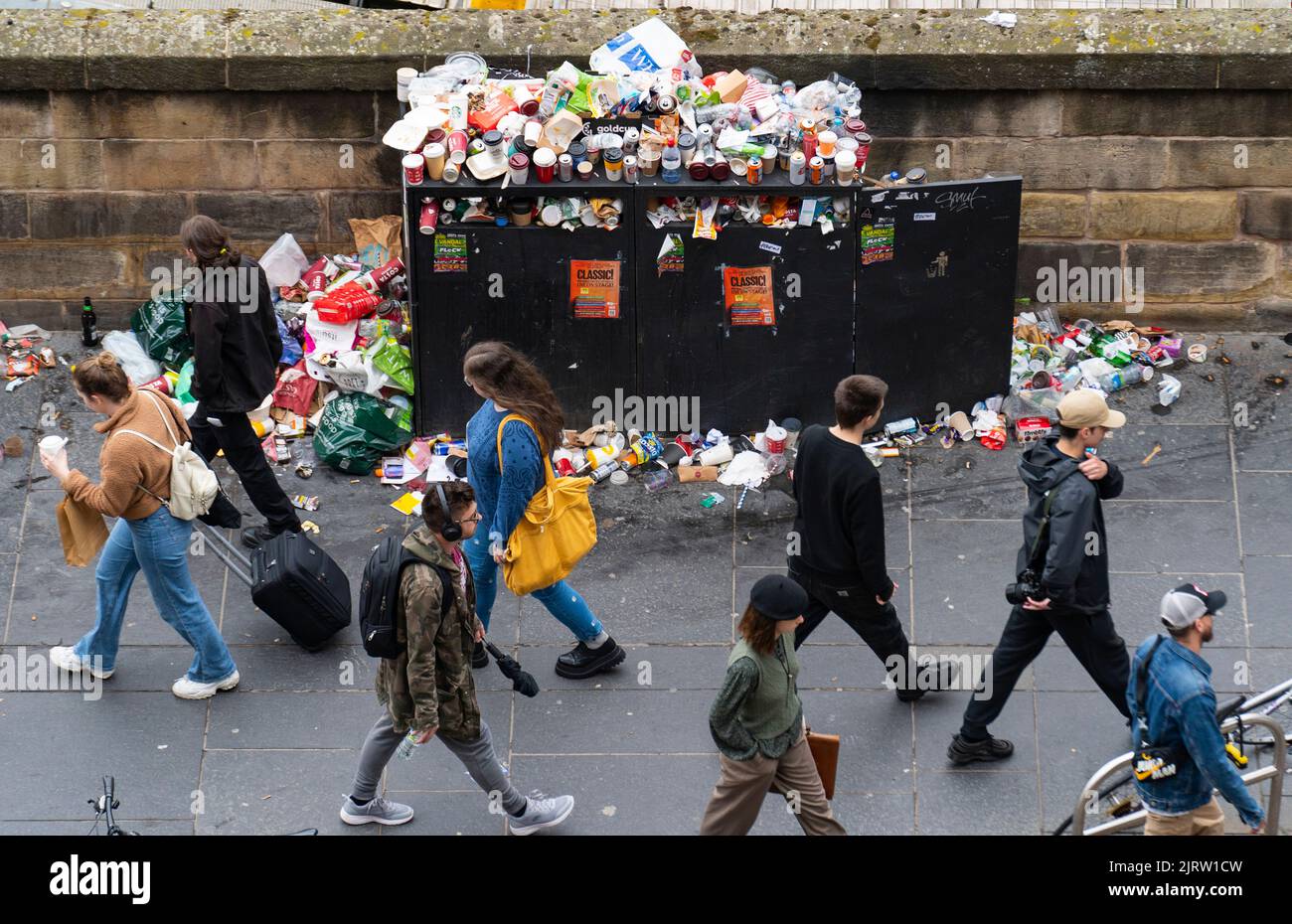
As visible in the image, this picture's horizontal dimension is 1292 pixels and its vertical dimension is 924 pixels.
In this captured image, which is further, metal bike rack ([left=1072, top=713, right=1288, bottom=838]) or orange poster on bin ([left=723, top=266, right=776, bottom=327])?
orange poster on bin ([left=723, top=266, right=776, bottom=327])

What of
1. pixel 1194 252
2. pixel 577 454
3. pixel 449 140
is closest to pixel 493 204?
pixel 449 140

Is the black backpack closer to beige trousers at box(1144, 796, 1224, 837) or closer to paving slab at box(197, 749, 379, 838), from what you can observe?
paving slab at box(197, 749, 379, 838)

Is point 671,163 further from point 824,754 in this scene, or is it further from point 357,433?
point 824,754

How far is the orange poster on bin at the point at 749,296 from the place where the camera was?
890 centimetres

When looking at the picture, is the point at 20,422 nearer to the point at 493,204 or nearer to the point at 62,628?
the point at 62,628

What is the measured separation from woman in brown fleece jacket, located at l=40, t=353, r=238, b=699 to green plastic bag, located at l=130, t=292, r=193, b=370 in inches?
85.2

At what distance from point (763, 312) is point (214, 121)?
10.5 feet

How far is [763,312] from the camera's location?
354 inches

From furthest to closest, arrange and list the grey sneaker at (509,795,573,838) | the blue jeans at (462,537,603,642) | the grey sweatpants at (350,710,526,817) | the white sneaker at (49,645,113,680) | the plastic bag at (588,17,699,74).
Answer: the plastic bag at (588,17,699,74), the white sneaker at (49,645,113,680), the blue jeans at (462,537,603,642), the grey sneaker at (509,795,573,838), the grey sweatpants at (350,710,526,817)

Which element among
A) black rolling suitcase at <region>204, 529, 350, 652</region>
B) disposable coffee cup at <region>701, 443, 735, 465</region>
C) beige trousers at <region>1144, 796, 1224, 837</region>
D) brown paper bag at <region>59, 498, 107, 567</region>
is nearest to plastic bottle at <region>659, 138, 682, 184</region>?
disposable coffee cup at <region>701, 443, 735, 465</region>

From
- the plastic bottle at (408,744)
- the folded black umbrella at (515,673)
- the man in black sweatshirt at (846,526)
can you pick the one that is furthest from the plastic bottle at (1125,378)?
the plastic bottle at (408,744)

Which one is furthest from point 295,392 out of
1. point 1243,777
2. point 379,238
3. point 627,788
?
point 1243,777

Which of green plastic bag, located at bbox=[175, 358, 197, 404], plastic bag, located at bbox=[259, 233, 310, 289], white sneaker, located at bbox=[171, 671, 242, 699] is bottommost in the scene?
white sneaker, located at bbox=[171, 671, 242, 699]

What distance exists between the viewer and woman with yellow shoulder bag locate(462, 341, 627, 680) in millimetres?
7027
